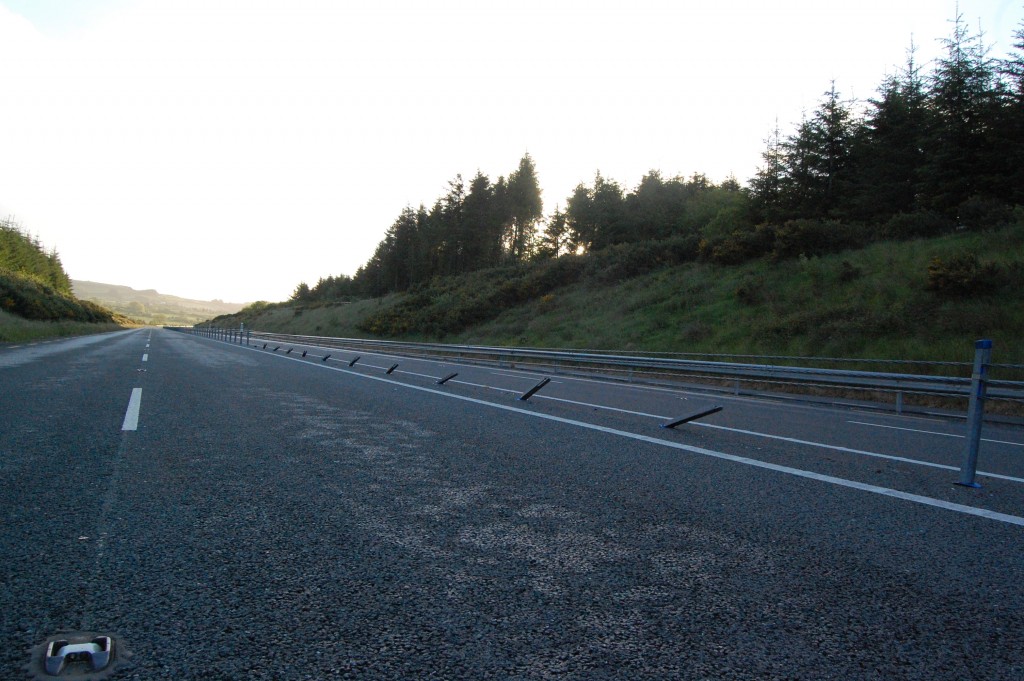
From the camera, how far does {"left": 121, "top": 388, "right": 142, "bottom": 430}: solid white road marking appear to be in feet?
24.2

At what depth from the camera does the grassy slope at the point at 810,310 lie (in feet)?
58.1

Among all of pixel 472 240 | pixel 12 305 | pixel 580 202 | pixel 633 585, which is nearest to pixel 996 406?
pixel 633 585

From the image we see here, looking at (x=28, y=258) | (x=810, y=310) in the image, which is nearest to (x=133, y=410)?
(x=810, y=310)

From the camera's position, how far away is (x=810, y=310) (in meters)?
22.7

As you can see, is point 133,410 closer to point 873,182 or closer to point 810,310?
point 810,310

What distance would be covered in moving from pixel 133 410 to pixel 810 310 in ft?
72.8

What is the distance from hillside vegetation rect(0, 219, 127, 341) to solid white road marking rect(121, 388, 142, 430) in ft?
87.1

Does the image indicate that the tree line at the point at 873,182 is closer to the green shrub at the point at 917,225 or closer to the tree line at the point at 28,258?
the green shrub at the point at 917,225

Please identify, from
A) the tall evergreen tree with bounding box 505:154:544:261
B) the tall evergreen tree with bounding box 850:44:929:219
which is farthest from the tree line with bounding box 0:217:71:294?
the tall evergreen tree with bounding box 850:44:929:219

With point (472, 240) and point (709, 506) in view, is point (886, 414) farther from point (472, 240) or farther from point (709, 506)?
point (472, 240)

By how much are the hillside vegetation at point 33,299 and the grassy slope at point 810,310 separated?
1211 inches

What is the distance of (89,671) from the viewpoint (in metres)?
2.11

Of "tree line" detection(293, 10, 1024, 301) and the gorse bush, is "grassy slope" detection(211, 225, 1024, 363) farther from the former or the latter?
the gorse bush

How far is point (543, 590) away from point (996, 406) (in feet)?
49.5
